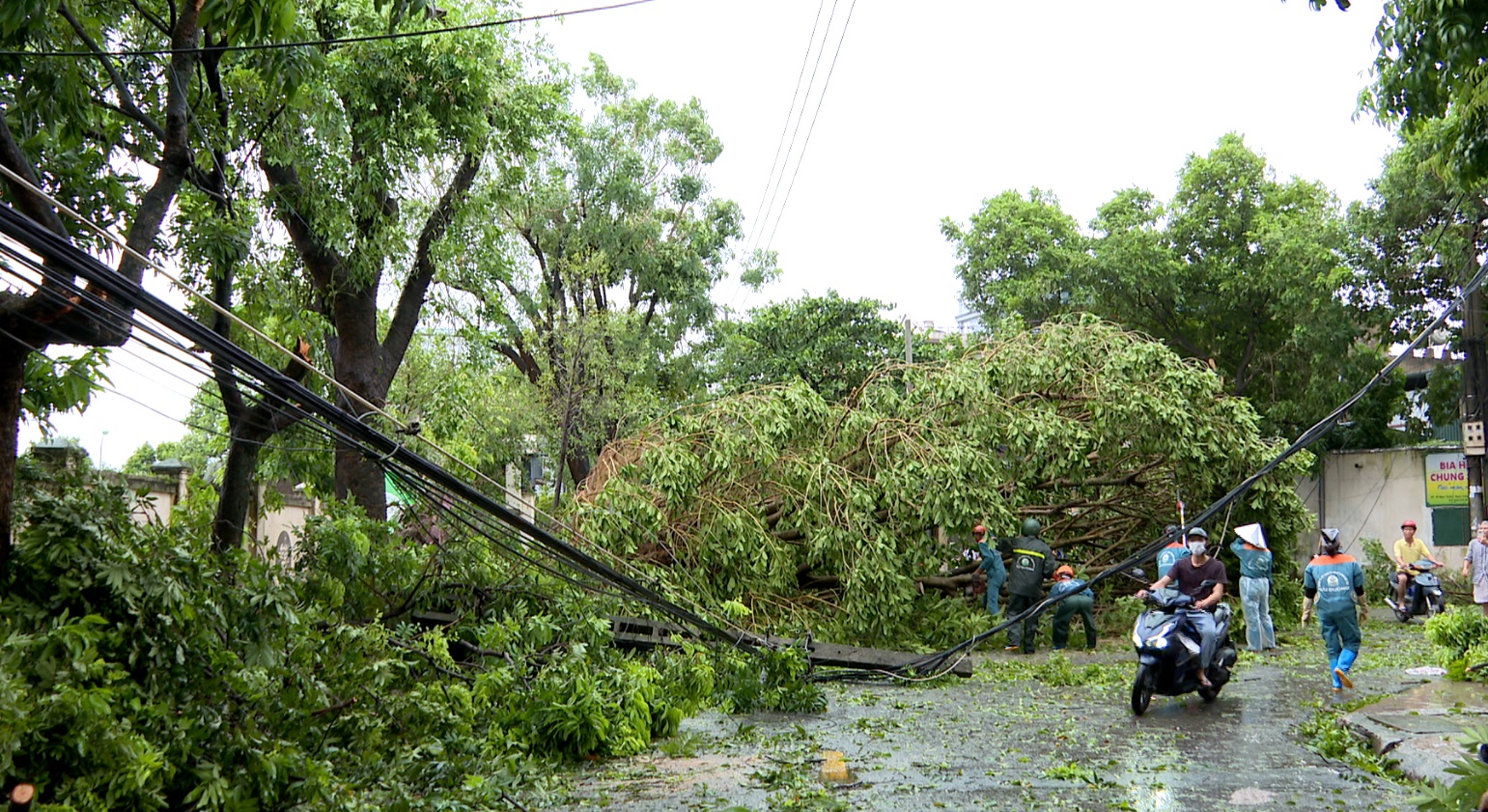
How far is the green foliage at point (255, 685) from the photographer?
16.9 ft

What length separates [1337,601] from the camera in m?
10.4

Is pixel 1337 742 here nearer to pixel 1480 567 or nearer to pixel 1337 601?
pixel 1337 601

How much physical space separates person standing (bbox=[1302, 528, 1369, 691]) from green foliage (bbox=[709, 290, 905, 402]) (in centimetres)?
1651

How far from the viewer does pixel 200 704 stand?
5.93 m

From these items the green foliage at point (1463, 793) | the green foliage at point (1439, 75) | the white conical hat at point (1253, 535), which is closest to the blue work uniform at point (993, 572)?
the white conical hat at point (1253, 535)

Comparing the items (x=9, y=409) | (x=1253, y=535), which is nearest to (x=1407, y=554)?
(x=1253, y=535)

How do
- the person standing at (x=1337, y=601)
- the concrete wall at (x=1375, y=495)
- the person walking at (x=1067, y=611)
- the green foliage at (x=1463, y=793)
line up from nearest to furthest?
the green foliage at (x=1463, y=793), the person standing at (x=1337, y=601), the person walking at (x=1067, y=611), the concrete wall at (x=1375, y=495)

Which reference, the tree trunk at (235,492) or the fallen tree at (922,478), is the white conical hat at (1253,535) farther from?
the tree trunk at (235,492)

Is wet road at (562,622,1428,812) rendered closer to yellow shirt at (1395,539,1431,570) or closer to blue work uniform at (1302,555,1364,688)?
blue work uniform at (1302,555,1364,688)

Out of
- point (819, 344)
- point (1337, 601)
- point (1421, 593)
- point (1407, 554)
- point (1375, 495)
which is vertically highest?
point (819, 344)

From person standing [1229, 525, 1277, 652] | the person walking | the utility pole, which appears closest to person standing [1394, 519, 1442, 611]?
the utility pole

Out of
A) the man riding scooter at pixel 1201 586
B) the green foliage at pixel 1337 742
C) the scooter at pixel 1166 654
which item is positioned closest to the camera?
the green foliage at pixel 1337 742

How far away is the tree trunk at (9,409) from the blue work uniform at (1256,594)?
40.3 feet

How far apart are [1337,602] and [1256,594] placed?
3907 millimetres
